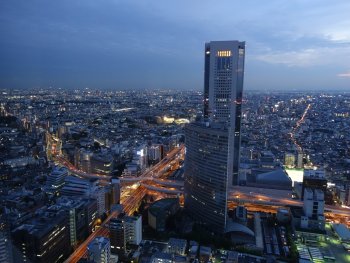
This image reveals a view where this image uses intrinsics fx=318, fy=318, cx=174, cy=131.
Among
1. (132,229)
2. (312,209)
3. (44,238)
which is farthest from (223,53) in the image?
(44,238)

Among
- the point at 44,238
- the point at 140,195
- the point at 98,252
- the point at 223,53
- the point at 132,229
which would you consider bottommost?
the point at 140,195

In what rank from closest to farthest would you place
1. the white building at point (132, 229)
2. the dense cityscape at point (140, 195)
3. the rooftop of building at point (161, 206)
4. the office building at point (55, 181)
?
the dense cityscape at point (140, 195)
the white building at point (132, 229)
the rooftop of building at point (161, 206)
the office building at point (55, 181)

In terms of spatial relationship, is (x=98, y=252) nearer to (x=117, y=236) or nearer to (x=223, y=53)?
(x=117, y=236)

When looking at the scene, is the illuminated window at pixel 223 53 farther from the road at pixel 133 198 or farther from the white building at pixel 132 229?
the white building at pixel 132 229

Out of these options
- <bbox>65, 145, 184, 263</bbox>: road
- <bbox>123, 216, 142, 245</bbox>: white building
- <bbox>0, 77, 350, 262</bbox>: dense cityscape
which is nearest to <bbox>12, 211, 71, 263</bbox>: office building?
<bbox>0, 77, 350, 262</bbox>: dense cityscape

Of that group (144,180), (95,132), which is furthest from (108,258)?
(95,132)

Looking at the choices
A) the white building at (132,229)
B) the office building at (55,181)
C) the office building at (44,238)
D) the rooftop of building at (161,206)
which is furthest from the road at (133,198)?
the office building at (55,181)

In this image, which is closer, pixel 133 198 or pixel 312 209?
pixel 312 209

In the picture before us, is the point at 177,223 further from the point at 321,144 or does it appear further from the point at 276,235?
the point at 321,144
